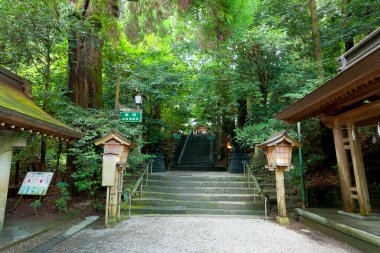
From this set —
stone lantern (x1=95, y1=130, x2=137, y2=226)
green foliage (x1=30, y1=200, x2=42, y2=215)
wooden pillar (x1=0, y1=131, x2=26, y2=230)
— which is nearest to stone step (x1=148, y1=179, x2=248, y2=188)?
stone lantern (x1=95, y1=130, x2=137, y2=226)

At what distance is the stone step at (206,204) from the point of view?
646 cm

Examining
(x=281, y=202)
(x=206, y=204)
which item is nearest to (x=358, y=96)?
(x=281, y=202)

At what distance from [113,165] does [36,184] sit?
2.35 metres

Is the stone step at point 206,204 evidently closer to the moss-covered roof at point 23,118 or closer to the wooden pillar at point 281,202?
the wooden pillar at point 281,202

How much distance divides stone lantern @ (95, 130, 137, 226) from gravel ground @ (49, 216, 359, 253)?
1.35ft

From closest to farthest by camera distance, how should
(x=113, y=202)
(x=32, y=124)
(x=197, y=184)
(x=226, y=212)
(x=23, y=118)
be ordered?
(x=23, y=118), (x=32, y=124), (x=113, y=202), (x=226, y=212), (x=197, y=184)

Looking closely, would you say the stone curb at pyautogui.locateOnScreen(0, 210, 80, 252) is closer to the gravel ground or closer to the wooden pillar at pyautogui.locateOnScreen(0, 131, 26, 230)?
the gravel ground

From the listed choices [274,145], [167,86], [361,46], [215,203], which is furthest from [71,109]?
[361,46]

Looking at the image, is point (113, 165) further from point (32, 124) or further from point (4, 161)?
point (4, 161)

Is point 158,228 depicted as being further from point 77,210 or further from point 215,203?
point 77,210

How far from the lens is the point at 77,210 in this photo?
6.31 m

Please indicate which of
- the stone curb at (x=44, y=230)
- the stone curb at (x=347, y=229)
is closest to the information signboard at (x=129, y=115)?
the stone curb at (x=44, y=230)

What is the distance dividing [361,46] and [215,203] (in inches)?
200

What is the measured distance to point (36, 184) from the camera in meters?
5.80
